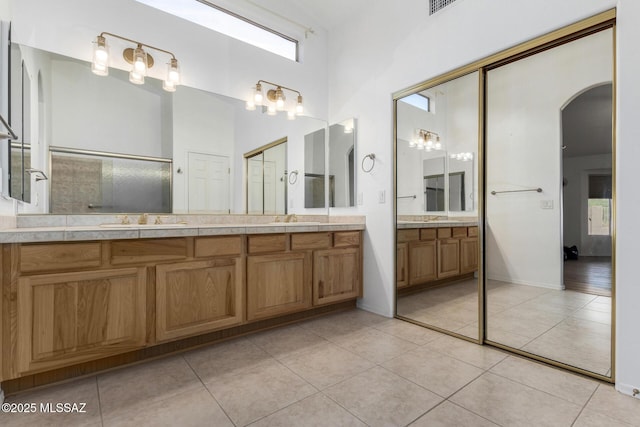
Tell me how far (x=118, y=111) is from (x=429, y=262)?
2975mm

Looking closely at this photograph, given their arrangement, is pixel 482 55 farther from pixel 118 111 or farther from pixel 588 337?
pixel 118 111

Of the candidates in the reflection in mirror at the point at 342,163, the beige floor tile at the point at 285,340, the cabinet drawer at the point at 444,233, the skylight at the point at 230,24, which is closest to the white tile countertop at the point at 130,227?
the reflection in mirror at the point at 342,163

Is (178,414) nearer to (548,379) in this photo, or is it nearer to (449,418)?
(449,418)

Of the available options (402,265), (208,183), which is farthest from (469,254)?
(208,183)

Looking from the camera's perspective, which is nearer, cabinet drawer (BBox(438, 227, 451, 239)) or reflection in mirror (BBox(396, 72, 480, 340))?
reflection in mirror (BBox(396, 72, 480, 340))

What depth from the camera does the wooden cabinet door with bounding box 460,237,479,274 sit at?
2389 millimetres

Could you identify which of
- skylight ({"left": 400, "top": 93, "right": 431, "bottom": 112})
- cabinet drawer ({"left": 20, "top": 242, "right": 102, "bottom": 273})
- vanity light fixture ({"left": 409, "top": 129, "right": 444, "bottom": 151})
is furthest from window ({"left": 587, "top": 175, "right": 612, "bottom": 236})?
cabinet drawer ({"left": 20, "top": 242, "right": 102, "bottom": 273})

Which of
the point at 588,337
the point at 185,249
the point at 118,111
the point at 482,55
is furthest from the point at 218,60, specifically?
the point at 588,337

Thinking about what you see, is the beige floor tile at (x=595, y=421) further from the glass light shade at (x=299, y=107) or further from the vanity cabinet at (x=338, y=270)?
the glass light shade at (x=299, y=107)

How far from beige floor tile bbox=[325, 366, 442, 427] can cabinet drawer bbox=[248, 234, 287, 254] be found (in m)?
1.12

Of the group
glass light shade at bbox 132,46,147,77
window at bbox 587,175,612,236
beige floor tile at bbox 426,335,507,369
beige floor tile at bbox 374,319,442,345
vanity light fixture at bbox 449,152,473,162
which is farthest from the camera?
vanity light fixture at bbox 449,152,473,162

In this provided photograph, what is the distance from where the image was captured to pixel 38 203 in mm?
2016

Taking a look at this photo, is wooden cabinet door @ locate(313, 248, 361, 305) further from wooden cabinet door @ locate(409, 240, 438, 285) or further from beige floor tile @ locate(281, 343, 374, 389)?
beige floor tile @ locate(281, 343, 374, 389)

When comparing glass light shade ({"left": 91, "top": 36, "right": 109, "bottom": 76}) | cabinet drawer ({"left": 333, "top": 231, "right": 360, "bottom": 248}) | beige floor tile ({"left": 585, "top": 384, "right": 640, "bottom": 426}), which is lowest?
beige floor tile ({"left": 585, "top": 384, "right": 640, "bottom": 426})
